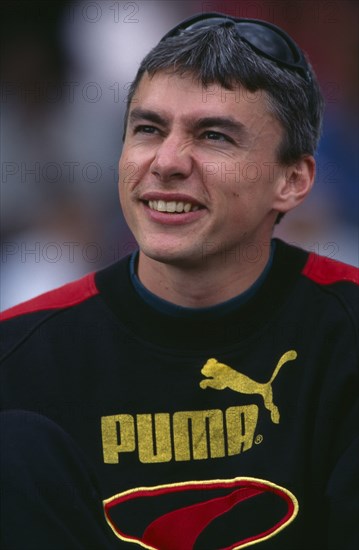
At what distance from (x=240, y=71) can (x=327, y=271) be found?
59 cm

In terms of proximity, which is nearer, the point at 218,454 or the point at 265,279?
the point at 218,454

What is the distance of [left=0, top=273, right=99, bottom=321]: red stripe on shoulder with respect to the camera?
234 cm

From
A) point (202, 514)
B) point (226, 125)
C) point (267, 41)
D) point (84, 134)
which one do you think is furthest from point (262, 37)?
→ point (84, 134)

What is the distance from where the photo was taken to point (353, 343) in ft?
7.20

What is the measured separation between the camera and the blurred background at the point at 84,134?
4.42 metres

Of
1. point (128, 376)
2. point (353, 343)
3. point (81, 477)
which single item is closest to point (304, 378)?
point (353, 343)

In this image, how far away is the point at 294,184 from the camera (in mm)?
2549

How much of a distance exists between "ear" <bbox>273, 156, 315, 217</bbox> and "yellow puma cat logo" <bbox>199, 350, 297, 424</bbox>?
0.53 meters

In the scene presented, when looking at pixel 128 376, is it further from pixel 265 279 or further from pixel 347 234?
pixel 347 234

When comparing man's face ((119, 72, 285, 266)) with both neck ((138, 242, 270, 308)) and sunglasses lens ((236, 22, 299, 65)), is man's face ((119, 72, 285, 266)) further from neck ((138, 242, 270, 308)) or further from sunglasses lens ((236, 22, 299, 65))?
sunglasses lens ((236, 22, 299, 65))

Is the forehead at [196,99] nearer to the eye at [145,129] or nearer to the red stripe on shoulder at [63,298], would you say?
the eye at [145,129]

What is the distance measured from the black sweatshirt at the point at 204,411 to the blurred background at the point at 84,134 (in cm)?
213

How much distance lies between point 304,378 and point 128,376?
1.47 feet

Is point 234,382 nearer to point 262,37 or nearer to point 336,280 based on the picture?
point 336,280
